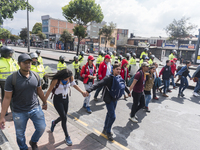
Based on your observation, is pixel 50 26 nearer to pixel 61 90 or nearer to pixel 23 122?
pixel 61 90

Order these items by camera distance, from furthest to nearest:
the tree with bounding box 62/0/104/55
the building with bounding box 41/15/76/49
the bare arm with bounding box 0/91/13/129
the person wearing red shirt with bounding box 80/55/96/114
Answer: the building with bounding box 41/15/76/49
the tree with bounding box 62/0/104/55
the person wearing red shirt with bounding box 80/55/96/114
the bare arm with bounding box 0/91/13/129

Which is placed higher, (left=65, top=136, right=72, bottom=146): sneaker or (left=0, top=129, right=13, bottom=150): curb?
(left=0, top=129, right=13, bottom=150): curb

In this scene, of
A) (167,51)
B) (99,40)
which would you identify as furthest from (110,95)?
(99,40)

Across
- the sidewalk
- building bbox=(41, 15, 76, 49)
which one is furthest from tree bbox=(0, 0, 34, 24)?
building bbox=(41, 15, 76, 49)

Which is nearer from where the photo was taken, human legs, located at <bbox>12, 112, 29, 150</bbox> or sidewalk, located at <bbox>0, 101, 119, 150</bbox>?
human legs, located at <bbox>12, 112, 29, 150</bbox>

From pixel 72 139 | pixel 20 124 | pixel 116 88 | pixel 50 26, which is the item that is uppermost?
pixel 50 26

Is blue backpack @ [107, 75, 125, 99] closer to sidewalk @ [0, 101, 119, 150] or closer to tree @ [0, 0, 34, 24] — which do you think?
sidewalk @ [0, 101, 119, 150]

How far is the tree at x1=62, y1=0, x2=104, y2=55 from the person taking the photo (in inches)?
626

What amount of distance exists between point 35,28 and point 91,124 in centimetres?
8083

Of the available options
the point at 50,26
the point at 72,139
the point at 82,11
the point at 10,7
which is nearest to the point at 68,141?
the point at 72,139

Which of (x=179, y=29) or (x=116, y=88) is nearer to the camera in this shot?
(x=116, y=88)

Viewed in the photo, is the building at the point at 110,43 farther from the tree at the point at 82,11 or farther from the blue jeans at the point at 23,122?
the blue jeans at the point at 23,122

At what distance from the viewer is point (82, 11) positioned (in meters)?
16.0

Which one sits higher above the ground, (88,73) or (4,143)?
(88,73)
